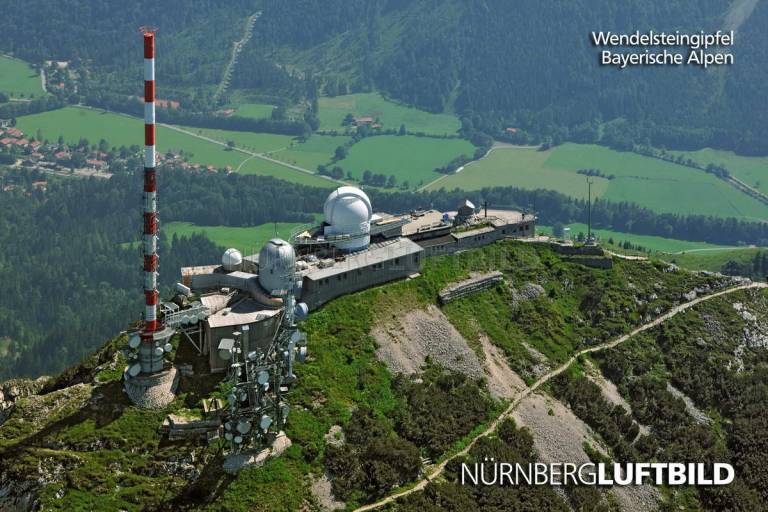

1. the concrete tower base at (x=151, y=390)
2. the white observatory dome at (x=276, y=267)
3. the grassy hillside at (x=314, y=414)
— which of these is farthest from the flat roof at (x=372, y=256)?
the concrete tower base at (x=151, y=390)

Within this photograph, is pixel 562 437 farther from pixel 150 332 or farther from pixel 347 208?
pixel 150 332

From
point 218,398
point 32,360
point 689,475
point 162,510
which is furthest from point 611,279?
point 32,360

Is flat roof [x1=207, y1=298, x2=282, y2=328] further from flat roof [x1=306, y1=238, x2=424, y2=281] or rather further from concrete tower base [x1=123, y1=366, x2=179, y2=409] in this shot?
flat roof [x1=306, y1=238, x2=424, y2=281]

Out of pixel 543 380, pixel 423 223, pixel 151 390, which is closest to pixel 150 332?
pixel 151 390

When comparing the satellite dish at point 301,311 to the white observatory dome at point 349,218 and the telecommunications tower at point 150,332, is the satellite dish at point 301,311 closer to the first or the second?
the telecommunications tower at point 150,332

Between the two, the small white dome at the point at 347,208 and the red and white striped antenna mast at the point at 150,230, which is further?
the small white dome at the point at 347,208

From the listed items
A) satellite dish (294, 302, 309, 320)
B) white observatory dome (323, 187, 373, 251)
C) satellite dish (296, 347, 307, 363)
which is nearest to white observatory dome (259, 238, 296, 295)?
satellite dish (294, 302, 309, 320)
